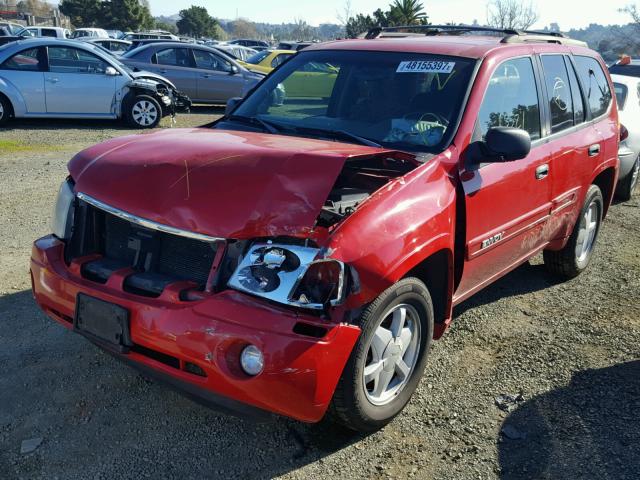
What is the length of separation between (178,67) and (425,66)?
465 inches

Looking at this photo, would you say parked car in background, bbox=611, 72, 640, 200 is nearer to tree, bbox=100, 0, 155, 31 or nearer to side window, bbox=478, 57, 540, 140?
side window, bbox=478, 57, 540, 140

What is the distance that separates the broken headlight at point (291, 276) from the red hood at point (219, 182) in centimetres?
9

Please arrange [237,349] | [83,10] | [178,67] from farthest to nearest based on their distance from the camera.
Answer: [83,10] → [178,67] → [237,349]

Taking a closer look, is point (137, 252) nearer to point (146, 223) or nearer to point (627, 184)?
point (146, 223)

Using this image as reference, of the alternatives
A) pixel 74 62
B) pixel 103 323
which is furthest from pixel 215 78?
pixel 103 323

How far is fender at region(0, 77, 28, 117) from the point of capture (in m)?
10.7

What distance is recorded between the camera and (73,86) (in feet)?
36.9

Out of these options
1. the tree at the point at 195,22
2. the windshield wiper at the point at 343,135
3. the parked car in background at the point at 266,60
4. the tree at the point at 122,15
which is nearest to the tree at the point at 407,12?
the parked car in background at the point at 266,60

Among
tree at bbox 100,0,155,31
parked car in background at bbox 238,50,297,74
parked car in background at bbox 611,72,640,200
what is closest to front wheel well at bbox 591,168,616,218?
parked car in background at bbox 611,72,640,200

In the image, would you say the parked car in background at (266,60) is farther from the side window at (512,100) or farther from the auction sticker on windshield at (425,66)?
the auction sticker on windshield at (425,66)

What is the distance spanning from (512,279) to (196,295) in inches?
138

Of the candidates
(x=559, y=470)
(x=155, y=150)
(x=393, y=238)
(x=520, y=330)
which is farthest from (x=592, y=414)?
(x=155, y=150)

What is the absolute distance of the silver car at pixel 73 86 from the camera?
10836 millimetres

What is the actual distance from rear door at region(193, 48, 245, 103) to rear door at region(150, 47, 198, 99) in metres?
0.15
